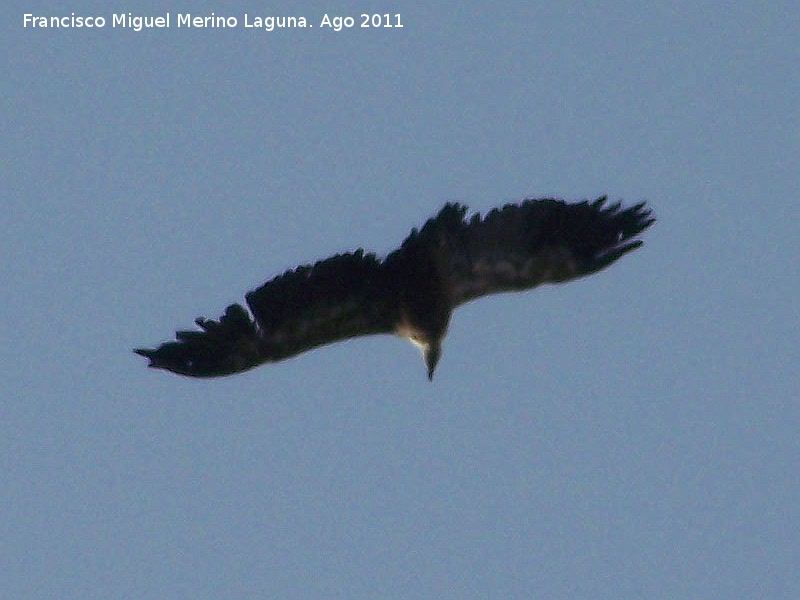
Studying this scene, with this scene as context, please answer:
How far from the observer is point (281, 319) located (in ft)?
37.2

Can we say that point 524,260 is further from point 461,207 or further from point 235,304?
point 235,304

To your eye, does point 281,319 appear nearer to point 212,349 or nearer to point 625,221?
point 212,349

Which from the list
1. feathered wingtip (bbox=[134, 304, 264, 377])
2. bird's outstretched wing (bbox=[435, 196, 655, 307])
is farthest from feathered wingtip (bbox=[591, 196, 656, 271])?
feathered wingtip (bbox=[134, 304, 264, 377])

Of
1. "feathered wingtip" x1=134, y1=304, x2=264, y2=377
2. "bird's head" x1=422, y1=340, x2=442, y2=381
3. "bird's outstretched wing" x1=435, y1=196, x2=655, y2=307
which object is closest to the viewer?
"feathered wingtip" x1=134, y1=304, x2=264, y2=377

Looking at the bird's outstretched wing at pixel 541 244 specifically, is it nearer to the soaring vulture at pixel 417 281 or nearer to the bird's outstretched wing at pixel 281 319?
the soaring vulture at pixel 417 281

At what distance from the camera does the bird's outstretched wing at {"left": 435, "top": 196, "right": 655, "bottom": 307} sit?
11.5m

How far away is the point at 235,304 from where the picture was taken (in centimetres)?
1116

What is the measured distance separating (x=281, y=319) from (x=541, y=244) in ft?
7.46

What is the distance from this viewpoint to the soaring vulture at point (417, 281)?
1112 centimetres

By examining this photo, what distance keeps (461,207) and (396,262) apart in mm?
682

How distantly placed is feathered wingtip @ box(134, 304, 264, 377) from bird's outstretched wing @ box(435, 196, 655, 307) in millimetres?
1718

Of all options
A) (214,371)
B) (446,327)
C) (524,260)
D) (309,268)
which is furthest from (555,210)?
(214,371)

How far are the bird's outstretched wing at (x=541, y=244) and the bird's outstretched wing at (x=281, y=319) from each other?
751mm

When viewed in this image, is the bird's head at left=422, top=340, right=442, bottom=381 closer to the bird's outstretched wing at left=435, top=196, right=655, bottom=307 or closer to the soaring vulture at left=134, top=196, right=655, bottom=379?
the soaring vulture at left=134, top=196, right=655, bottom=379
